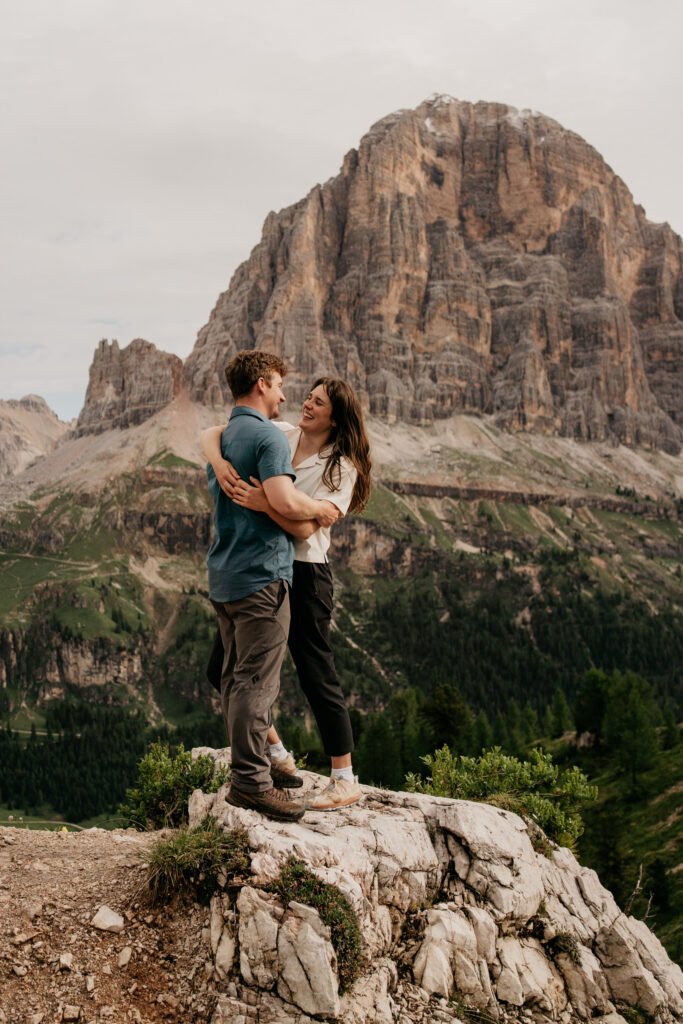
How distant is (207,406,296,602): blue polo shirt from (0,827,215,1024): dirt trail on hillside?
379 centimetres

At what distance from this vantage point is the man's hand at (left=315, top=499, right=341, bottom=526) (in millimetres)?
9195

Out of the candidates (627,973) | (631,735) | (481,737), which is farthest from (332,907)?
(481,737)

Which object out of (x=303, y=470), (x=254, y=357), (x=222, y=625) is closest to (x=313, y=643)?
(x=222, y=625)

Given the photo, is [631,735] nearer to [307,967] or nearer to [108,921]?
[307,967]

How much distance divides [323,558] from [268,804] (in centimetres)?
325

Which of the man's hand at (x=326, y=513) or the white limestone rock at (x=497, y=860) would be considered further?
the white limestone rock at (x=497, y=860)

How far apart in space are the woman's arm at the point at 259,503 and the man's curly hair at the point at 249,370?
4.67 feet

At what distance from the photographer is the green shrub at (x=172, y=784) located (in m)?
12.2

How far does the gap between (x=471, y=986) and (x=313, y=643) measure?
4.61m

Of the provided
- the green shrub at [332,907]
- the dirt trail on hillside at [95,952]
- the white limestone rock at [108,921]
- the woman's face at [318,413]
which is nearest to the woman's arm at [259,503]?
the woman's face at [318,413]

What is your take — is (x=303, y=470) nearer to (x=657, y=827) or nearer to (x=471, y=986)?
(x=471, y=986)

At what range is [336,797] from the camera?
10344 millimetres

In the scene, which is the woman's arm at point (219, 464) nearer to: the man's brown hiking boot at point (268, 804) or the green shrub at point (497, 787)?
the man's brown hiking boot at point (268, 804)

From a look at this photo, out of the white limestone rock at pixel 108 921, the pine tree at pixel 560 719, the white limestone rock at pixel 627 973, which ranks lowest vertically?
the pine tree at pixel 560 719
